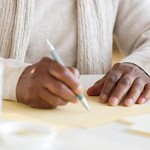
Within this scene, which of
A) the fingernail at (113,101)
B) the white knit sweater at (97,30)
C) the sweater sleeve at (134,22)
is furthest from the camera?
the sweater sleeve at (134,22)

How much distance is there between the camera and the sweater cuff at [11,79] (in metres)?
0.98

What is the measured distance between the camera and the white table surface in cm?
73

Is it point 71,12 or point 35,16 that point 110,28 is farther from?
point 35,16

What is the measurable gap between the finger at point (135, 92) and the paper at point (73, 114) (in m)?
0.02

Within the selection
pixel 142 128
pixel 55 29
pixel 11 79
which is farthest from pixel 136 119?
pixel 55 29

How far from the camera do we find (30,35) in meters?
1.31

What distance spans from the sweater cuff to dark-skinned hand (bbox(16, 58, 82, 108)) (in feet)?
0.05

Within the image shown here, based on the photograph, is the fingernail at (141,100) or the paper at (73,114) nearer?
the paper at (73,114)

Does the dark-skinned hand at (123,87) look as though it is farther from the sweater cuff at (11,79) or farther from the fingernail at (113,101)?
the sweater cuff at (11,79)

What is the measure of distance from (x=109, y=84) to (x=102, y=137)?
268 mm

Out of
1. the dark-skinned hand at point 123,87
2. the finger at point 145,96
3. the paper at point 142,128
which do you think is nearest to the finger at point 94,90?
the dark-skinned hand at point 123,87

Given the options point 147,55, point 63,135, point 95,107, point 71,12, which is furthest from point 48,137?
point 71,12

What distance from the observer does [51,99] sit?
2.95 feet

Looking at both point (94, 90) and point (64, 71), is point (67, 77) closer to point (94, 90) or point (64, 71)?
point (64, 71)
